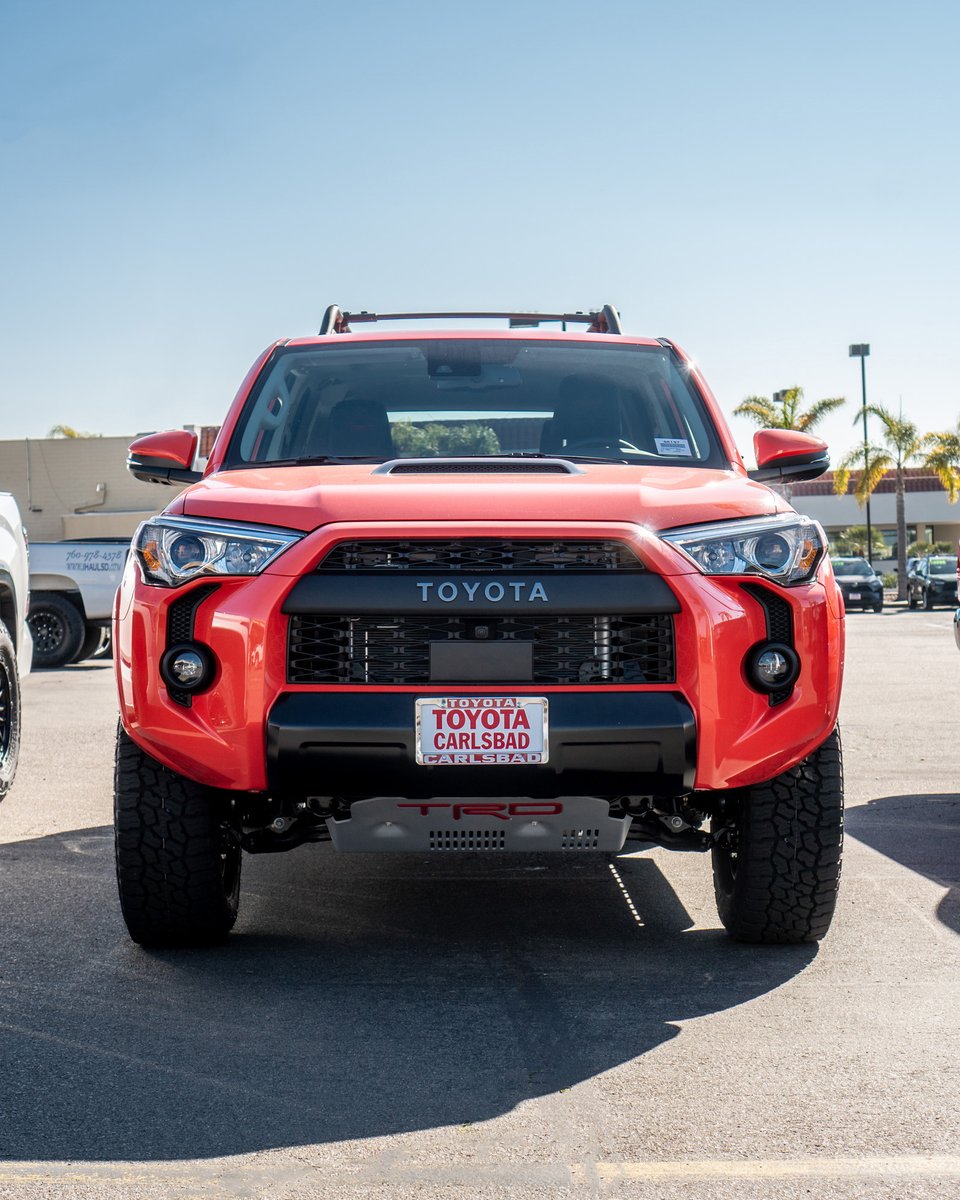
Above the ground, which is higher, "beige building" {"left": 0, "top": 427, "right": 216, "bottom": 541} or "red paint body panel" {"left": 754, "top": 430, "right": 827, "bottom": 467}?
"red paint body panel" {"left": 754, "top": 430, "right": 827, "bottom": 467}

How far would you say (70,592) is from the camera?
17.8 meters

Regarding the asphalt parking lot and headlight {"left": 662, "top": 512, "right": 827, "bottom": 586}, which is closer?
the asphalt parking lot

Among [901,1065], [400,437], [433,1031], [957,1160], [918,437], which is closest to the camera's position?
[957,1160]

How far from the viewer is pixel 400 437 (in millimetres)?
5617

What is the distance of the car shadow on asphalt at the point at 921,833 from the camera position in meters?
5.82

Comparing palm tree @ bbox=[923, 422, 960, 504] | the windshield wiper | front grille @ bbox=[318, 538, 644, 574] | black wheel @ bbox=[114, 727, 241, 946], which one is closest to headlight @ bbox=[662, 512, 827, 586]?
front grille @ bbox=[318, 538, 644, 574]

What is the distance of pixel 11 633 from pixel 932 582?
104 ft

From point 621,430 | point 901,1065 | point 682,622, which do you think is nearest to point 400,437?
point 621,430

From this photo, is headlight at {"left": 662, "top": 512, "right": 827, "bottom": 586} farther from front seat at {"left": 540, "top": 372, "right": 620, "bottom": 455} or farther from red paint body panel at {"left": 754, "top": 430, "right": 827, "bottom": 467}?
front seat at {"left": 540, "top": 372, "right": 620, "bottom": 455}

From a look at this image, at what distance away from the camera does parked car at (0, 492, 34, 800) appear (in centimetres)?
745

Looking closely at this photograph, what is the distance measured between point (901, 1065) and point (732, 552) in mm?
1467

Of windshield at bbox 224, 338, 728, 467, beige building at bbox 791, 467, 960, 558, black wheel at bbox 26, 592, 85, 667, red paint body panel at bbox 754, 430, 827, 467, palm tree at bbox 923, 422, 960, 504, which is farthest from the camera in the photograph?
beige building at bbox 791, 467, 960, 558

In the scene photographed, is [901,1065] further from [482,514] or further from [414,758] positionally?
[482,514]

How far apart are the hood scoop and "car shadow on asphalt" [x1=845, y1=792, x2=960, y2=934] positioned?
2070mm
